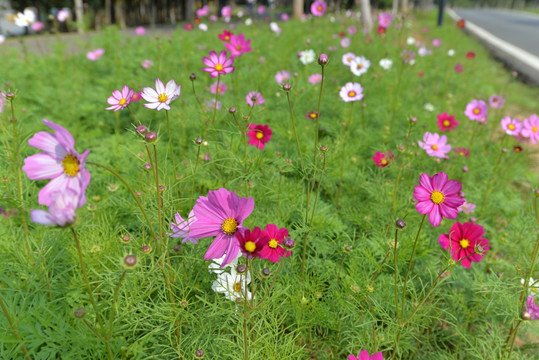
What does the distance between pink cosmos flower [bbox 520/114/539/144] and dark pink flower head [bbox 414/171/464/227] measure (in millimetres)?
1433

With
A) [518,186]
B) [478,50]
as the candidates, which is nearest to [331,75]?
[518,186]

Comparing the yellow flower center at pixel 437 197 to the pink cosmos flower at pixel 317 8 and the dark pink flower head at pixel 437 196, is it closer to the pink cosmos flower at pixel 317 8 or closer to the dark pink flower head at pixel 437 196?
the dark pink flower head at pixel 437 196

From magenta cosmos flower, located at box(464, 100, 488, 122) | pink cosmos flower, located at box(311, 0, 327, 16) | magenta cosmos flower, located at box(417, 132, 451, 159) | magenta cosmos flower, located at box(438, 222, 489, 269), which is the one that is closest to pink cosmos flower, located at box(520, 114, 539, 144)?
magenta cosmos flower, located at box(464, 100, 488, 122)

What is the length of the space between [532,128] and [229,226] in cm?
210

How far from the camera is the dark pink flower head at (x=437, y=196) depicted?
37.9 inches

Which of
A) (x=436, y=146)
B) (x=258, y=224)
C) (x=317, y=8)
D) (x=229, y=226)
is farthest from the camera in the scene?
(x=317, y=8)

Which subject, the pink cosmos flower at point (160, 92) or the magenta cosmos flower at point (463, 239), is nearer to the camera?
the magenta cosmos flower at point (463, 239)

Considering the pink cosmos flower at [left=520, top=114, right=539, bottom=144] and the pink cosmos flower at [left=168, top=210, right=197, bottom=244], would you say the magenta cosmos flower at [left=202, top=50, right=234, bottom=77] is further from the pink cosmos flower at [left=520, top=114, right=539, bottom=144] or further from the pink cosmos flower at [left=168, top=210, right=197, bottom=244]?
the pink cosmos flower at [left=520, top=114, right=539, bottom=144]

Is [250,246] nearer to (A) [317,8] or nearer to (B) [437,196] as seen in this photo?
(B) [437,196]

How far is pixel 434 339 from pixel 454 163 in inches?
52.0

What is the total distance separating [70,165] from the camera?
2.24ft

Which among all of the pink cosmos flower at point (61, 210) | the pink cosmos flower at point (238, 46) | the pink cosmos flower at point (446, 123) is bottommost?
the pink cosmos flower at point (446, 123)

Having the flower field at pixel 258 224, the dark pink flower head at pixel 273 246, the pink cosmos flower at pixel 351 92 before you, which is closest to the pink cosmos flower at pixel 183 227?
the flower field at pixel 258 224

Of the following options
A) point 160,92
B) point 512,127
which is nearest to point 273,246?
point 160,92
